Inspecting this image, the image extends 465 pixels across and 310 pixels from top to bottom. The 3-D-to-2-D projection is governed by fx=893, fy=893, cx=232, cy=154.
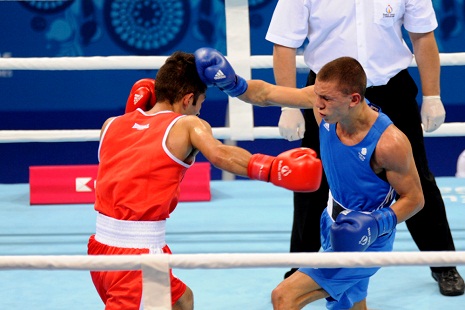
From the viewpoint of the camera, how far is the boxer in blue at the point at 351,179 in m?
2.72

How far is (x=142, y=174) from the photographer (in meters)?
2.63

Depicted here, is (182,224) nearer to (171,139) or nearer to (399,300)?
(399,300)

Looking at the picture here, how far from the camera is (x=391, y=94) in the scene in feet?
11.5

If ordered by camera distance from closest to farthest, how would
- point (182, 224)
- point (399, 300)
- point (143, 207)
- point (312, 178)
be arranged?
point (312, 178) → point (143, 207) → point (399, 300) → point (182, 224)

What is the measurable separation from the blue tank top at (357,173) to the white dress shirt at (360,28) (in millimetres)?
651

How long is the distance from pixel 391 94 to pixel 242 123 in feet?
4.58

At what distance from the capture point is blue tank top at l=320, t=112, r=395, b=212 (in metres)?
2.80

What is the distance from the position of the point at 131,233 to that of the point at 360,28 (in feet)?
4.54

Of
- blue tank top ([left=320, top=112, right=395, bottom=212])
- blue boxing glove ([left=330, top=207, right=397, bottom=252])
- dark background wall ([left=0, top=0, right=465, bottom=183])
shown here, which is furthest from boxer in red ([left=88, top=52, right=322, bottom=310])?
dark background wall ([left=0, top=0, right=465, bottom=183])

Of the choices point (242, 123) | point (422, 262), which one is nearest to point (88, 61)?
point (242, 123)

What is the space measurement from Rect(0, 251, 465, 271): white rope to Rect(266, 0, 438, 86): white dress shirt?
1.47m

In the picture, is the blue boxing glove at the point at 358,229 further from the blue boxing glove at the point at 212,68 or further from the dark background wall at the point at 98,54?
the dark background wall at the point at 98,54

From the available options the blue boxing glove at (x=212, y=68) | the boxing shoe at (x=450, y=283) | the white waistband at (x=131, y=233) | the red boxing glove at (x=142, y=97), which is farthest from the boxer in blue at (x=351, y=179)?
the boxing shoe at (x=450, y=283)


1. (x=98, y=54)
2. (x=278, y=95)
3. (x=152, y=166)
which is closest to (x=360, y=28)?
(x=278, y=95)
